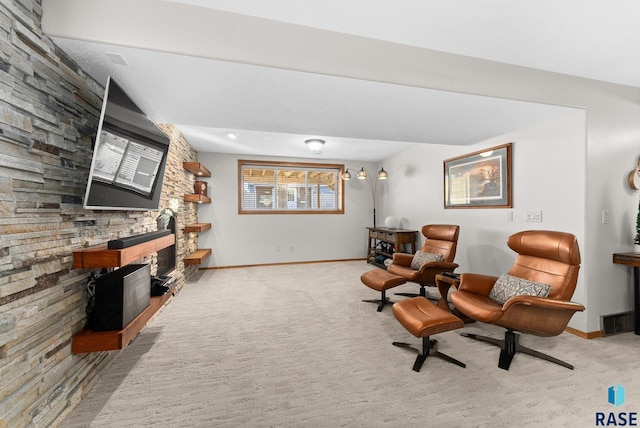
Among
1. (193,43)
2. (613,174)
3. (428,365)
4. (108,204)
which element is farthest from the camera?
(613,174)

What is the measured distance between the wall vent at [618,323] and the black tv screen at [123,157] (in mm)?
4424

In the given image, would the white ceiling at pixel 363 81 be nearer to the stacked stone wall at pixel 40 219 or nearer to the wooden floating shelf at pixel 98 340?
the stacked stone wall at pixel 40 219

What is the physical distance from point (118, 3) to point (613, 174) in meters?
4.30

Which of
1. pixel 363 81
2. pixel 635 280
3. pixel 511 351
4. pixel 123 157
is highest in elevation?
pixel 363 81

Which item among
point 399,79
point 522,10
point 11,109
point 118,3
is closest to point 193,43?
point 118,3

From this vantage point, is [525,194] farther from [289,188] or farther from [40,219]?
[289,188]

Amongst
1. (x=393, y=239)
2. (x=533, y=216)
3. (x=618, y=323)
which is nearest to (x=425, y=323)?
(x=533, y=216)

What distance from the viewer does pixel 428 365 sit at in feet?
6.79

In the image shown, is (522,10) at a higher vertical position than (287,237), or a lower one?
higher

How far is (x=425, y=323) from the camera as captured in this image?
1.95 m

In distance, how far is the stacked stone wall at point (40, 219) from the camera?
3.99ft

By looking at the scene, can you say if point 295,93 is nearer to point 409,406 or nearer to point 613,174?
point 409,406

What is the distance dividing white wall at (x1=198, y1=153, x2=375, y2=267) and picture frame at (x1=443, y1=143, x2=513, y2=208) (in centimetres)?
247

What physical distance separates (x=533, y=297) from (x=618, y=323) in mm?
1633
